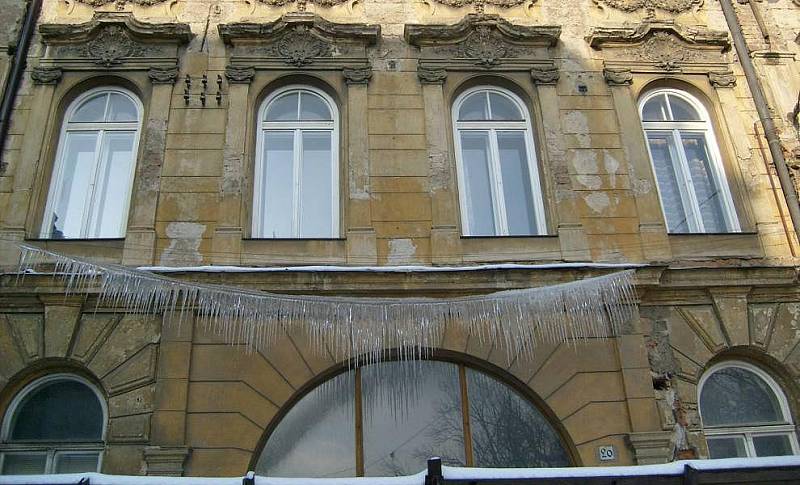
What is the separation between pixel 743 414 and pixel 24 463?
720 centimetres

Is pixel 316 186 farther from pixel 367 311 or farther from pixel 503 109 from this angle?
pixel 503 109

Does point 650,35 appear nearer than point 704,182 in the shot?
No

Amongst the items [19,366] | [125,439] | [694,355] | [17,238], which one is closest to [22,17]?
[17,238]

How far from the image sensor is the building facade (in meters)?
7.09

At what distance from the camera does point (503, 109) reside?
907 centimetres

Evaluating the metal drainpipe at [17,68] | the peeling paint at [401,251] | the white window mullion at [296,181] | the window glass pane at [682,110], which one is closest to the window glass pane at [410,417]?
the peeling paint at [401,251]

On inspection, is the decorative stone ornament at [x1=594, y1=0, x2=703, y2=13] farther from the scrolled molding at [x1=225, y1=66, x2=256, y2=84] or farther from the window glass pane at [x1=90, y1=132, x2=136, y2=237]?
the window glass pane at [x1=90, y1=132, x2=136, y2=237]

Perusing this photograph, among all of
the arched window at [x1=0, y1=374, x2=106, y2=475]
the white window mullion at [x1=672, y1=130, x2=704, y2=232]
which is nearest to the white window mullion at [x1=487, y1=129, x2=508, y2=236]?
the white window mullion at [x1=672, y1=130, x2=704, y2=232]

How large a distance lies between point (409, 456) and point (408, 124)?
3.78 m

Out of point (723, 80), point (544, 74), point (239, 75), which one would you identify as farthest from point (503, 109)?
point (239, 75)

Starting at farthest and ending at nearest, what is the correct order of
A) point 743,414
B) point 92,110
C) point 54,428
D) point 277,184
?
point 92,110
point 277,184
point 743,414
point 54,428

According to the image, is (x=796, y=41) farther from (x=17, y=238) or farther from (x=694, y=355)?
(x=17, y=238)

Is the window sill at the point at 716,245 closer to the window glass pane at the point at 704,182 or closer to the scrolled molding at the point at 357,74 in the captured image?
the window glass pane at the point at 704,182

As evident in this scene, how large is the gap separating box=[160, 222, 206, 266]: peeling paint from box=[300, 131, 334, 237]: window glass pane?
1142mm
